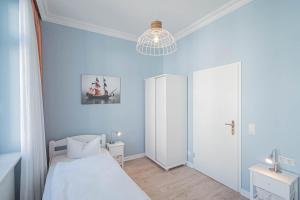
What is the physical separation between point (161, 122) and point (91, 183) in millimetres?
1748

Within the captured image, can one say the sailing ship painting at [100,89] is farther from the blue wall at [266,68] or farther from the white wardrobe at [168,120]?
the blue wall at [266,68]

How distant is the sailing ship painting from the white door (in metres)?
1.72

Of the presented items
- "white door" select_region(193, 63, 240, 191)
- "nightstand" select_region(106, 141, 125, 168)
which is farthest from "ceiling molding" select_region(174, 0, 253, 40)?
"nightstand" select_region(106, 141, 125, 168)

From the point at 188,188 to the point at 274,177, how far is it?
1204mm

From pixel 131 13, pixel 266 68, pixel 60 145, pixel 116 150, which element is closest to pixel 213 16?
pixel 266 68

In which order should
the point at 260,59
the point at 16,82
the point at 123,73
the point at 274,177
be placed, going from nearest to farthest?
the point at 274,177 < the point at 16,82 < the point at 260,59 < the point at 123,73

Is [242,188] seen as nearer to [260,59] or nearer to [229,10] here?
[260,59]

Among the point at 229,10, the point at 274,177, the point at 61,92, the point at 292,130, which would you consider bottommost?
the point at 274,177

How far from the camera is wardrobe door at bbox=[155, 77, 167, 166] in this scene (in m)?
2.97

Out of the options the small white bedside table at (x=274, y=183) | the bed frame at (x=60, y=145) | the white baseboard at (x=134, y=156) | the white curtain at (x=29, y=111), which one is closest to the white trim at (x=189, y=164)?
the white baseboard at (x=134, y=156)

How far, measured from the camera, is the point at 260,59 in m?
2.01

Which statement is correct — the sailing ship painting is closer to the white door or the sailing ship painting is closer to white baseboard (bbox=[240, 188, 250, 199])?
the white door

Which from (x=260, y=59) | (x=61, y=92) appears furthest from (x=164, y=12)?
(x=61, y=92)

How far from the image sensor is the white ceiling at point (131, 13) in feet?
7.47
